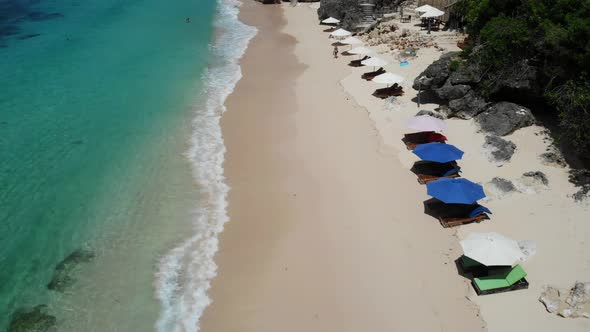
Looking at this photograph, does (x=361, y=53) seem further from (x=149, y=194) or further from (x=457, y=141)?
(x=149, y=194)

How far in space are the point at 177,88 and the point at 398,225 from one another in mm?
18627

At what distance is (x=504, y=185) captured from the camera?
52.5 feet

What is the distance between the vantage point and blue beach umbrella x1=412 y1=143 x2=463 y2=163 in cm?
1691

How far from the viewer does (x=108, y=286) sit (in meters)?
13.9

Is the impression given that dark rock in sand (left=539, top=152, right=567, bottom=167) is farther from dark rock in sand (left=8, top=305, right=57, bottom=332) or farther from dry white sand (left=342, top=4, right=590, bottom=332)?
dark rock in sand (left=8, top=305, right=57, bottom=332)

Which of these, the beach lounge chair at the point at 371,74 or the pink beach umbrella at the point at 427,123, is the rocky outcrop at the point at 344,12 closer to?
the beach lounge chair at the point at 371,74

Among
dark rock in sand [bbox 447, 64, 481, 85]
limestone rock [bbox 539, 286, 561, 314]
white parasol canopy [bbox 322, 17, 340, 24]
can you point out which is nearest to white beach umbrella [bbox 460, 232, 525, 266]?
limestone rock [bbox 539, 286, 561, 314]

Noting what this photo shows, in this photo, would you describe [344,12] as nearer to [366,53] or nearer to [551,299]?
[366,53]

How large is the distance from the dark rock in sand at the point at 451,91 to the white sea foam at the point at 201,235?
11.3 m

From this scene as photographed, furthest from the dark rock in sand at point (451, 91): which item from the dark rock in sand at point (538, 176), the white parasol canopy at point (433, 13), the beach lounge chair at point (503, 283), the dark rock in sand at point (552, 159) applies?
the white parasol canopy at point (433, 13)

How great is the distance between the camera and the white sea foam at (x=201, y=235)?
42.6 feet

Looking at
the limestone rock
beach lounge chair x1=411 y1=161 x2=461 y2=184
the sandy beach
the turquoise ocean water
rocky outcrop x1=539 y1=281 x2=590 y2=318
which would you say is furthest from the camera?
beach lounge chair x1=411 y1=161 x2=461 y2=184

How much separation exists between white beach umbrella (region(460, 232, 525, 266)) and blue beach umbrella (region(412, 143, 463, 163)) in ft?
15.1

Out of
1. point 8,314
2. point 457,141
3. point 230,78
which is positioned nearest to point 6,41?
point 230,78
